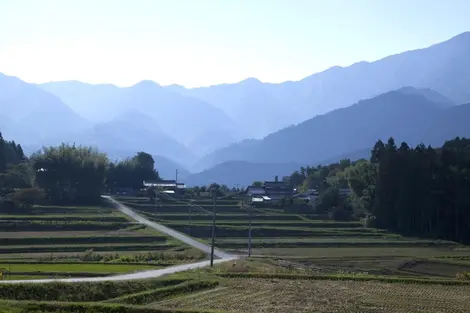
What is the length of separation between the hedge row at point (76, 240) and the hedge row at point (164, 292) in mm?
17756

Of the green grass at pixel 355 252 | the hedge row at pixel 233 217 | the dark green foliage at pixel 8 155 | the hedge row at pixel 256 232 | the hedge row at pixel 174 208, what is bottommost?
the green grass at pixel 355 252

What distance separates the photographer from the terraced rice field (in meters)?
17.8

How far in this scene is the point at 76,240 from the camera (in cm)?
3741

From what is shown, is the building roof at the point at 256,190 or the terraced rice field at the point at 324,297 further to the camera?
the building roof at the point at 256,190

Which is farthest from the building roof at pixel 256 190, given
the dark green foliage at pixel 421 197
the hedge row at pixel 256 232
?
the hedge row at pixel 256 232

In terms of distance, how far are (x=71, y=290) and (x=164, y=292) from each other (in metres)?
2.86

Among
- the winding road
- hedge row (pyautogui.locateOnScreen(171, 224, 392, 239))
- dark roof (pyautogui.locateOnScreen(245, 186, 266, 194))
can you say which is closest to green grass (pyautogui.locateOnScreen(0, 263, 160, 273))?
the winding road

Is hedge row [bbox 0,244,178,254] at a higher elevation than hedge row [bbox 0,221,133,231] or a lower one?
lower

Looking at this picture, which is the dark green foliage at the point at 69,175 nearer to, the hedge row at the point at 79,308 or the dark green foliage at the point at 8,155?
the dark green foliage at the point at 8,155

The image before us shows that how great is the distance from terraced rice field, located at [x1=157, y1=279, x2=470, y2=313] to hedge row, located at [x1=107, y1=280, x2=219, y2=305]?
60cm

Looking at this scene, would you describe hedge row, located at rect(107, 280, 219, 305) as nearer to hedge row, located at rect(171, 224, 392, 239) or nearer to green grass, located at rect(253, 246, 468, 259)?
green grass, located at rect(253, 246, 468, 259)

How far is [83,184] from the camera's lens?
6084 cm

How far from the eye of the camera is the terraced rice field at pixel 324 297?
17.8 m

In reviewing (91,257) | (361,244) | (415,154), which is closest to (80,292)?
(91,257)
